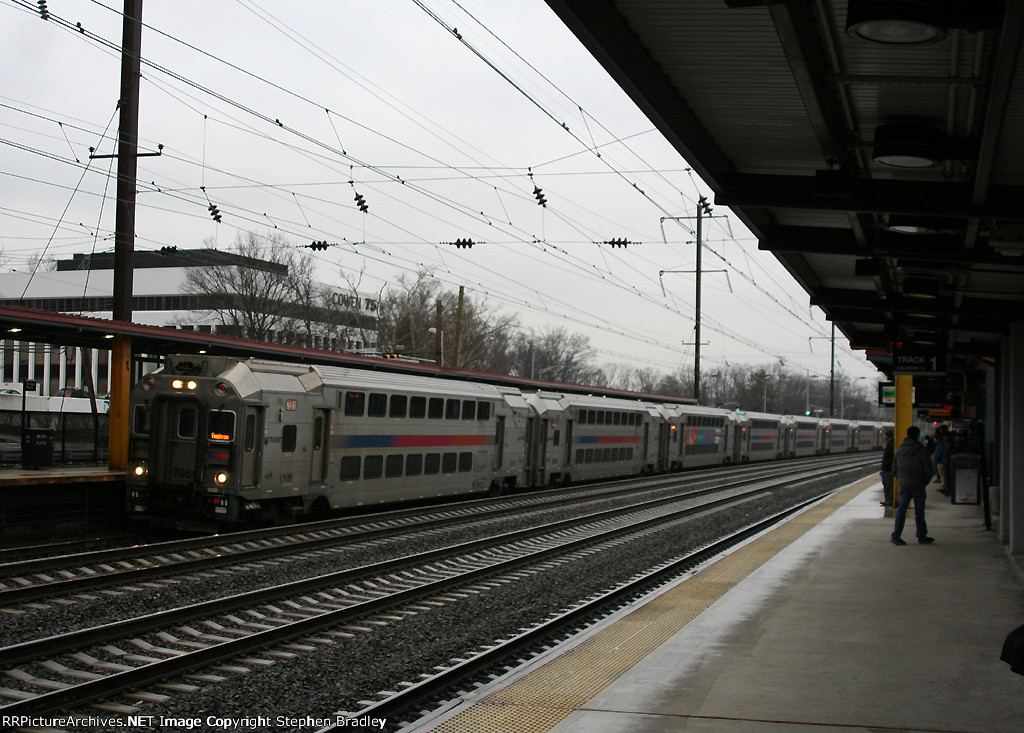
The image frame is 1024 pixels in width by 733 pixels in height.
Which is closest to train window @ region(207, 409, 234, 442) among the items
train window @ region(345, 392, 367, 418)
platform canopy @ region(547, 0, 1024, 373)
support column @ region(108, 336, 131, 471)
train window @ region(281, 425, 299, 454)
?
train window @ region(281, 425, 299, 454)

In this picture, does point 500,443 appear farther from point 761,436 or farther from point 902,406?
point 761,436

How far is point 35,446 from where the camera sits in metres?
19.2

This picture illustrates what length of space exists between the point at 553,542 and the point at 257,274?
1667 inches

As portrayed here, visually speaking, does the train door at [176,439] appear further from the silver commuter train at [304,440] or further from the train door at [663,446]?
the train door at [663,446]

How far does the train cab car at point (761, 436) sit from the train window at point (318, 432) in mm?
36150

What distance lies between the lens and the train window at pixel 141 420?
1677 cm

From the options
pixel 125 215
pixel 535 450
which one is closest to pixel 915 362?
pixel 535 450

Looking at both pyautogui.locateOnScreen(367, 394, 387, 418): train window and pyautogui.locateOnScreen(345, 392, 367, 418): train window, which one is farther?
pyautogui.locateOnScreen(367, 394, 387, 418): train window

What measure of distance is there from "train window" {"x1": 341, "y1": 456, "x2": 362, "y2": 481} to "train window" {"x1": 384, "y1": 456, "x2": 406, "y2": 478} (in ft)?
3.30

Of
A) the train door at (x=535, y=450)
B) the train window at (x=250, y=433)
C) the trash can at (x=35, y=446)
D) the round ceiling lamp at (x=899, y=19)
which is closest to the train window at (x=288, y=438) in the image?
the train window at (x=250, y=433)

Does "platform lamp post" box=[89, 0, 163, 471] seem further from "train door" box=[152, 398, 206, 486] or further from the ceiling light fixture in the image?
the ceiling light fixture

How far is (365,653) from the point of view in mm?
8859

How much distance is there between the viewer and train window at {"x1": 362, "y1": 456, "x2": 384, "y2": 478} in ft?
62.4

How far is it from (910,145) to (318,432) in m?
13.0
